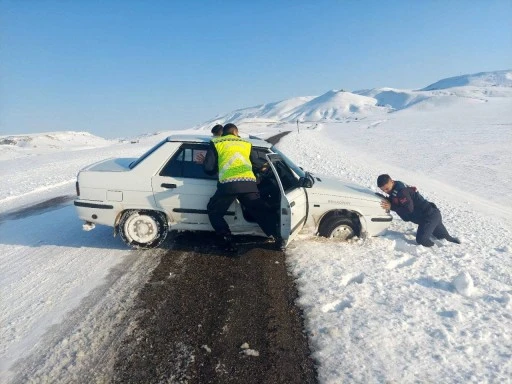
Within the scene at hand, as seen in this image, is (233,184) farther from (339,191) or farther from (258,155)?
(339,191)

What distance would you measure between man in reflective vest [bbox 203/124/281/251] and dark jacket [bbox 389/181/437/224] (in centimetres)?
229

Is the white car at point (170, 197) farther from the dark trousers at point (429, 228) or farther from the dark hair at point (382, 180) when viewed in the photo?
the dark trousers at point (429, 228)

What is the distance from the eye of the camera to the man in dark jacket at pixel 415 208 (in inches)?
235

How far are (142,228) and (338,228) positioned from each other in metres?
3.06

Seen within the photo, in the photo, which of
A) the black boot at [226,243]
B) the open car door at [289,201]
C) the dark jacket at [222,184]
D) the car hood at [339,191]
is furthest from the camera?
the car hood at [339,191]

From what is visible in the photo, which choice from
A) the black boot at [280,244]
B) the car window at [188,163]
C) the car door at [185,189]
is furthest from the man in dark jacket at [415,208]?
the car window at [188,163]

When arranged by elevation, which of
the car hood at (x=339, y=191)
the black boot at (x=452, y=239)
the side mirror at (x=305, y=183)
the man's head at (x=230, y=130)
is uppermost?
the man's head at (x=230, y=130)

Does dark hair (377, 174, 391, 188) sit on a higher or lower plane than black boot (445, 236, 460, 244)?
higher

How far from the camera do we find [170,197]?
544 centimetres

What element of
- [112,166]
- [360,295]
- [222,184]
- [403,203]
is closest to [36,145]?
[112,166]

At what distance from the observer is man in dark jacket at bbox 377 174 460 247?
5.97 meters

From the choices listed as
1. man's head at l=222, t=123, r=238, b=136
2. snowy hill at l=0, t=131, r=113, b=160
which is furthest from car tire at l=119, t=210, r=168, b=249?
snowy hill at l=0, t=131, r=113, b=160

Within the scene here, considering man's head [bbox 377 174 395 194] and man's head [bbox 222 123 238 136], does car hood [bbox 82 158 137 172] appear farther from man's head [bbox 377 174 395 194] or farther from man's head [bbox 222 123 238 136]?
man's head [bbox 377 174 395 194]

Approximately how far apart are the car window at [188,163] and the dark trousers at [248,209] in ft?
1.47
